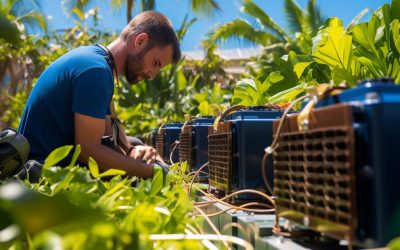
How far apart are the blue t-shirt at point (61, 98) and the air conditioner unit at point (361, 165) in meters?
1.31

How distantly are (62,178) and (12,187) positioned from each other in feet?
1.88

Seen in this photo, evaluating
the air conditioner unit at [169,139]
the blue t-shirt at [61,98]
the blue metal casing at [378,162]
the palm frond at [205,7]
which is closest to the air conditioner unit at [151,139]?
the air conditioner unit at [169,139]

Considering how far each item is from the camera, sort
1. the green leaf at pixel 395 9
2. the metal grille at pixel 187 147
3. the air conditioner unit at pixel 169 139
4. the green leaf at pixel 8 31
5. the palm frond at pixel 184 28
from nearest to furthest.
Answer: the green leaf at pixel 8 31 < the green leaf at pixel 395 9 < the metal grille at pixel 187 147 < the air conditioner unit at pixel 169 139 < the palm frond at pixel 184 28

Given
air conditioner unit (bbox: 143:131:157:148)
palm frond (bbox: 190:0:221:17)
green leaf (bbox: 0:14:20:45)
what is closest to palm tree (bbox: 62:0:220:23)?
palm frond (bbox: 190:0:221:17)

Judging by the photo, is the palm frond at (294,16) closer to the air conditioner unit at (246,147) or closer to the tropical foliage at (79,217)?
the air conditioner unit at (246,147)

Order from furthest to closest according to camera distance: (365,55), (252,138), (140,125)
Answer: (140,125) < (365,55) < (252,138)

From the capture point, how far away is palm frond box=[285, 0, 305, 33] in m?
13.9

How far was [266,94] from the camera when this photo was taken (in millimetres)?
2264

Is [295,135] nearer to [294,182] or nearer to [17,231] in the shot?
[294,182]

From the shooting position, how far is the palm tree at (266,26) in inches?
538

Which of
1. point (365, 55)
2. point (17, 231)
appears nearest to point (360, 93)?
point (17, 231)

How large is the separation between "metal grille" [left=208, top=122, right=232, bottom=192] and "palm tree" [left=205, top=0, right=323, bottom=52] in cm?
1215

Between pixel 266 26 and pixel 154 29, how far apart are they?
1219 centimetres

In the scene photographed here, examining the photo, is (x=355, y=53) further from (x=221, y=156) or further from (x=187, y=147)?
(x=187, y=147)
